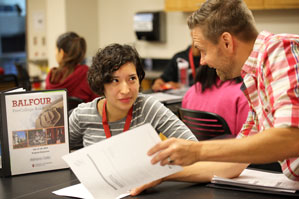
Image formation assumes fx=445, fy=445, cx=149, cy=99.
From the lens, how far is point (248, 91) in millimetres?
1534

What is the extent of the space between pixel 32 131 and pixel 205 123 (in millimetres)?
1355

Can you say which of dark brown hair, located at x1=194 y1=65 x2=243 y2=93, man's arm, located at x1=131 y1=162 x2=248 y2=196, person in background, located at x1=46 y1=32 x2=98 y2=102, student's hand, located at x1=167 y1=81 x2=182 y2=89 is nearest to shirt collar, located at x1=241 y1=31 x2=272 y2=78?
man's arm, located at x1=131 y1=162 x2=248 y2=196

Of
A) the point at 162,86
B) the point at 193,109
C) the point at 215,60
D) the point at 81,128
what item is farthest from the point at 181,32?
the point at 215,60

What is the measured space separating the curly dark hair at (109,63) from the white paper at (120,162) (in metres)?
0.69

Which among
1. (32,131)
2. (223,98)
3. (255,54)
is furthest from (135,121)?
(223,98)

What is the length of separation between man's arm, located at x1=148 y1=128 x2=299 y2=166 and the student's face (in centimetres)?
70

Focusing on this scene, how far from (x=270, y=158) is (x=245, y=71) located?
0.34 metres

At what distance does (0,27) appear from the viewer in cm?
703

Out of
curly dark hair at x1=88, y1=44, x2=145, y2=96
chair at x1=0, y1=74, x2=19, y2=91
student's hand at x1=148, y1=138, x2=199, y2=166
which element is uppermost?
curly dark hair at x1=88, y1=44, x2=145, y2=96

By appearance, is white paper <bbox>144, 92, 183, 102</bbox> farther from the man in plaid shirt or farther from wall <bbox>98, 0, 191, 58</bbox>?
the man in plaid shirt

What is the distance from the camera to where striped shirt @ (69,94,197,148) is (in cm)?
204

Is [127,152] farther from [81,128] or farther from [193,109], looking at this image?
[193,109]

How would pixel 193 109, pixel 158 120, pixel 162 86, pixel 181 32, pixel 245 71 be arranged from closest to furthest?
pixel 245 71
pixel 158 120
pixel 193 109
pixel 162 86
pixel 181 32

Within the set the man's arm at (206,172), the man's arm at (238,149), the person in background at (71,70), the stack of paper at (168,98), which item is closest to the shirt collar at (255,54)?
the man's arm at (238,149)
